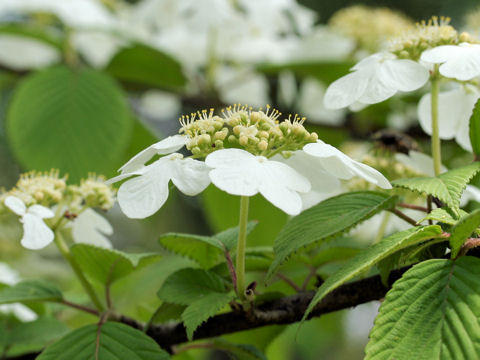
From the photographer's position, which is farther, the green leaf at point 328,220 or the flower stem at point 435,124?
the flower stem at point 435,124

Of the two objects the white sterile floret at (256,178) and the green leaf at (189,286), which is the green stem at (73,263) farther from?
the white sterile floret at (256,178)

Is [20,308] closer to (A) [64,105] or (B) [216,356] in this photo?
(A) [64,105]

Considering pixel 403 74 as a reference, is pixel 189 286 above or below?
below

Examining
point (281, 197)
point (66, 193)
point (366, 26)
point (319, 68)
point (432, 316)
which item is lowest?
point (432, 316)

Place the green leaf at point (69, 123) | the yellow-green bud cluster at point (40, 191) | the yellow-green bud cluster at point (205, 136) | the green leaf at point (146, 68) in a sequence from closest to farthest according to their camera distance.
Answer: the yellow-green bud cluster at point (205, 136)
the yellow-green bud cluster at point (40, 191)
the green leaf at point (69, 123)
the green leaf at point (146, 68)

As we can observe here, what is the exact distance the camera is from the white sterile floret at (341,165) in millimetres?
436

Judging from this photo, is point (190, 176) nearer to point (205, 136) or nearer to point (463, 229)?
point (205, 136)

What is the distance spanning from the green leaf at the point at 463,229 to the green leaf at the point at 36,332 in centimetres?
44

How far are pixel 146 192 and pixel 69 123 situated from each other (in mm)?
719

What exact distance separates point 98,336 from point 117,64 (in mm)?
895

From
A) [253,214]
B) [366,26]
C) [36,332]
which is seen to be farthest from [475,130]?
[366,26]

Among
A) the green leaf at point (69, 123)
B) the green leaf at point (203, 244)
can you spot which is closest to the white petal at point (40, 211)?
the green leaf at point (203, 244)

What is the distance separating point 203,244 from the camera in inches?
22.2

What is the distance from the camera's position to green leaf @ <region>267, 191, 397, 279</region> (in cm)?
45
